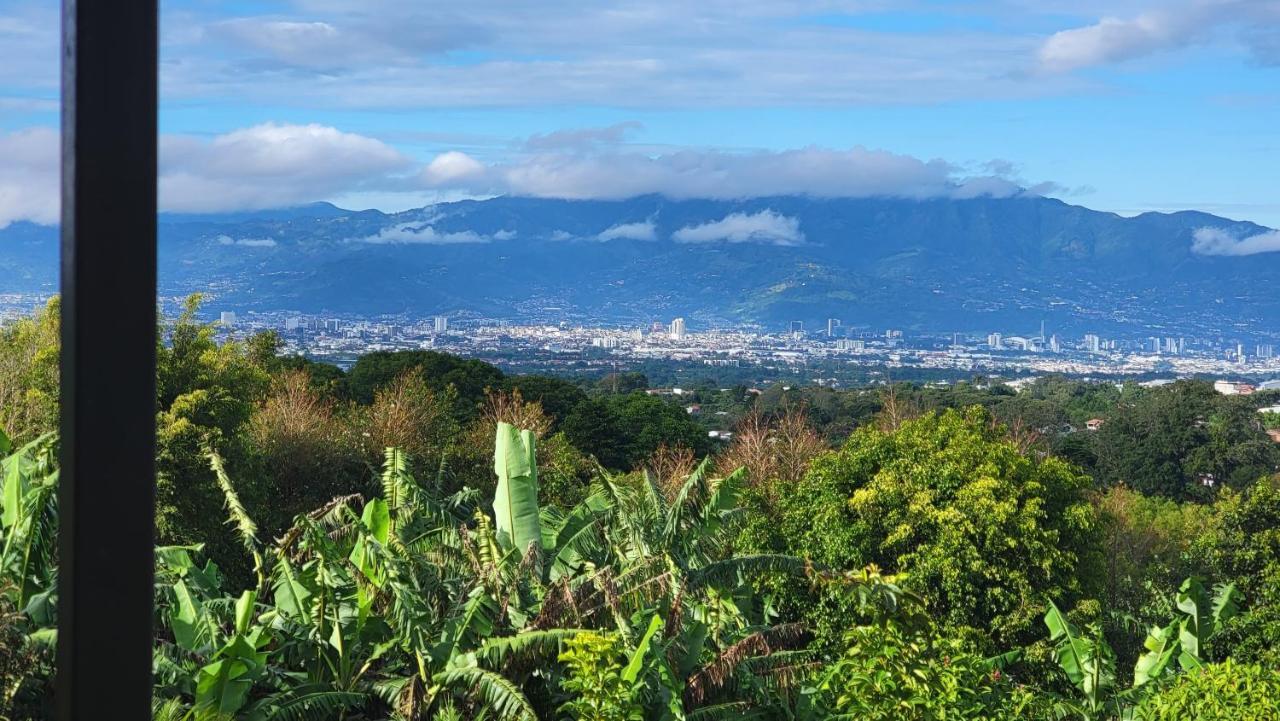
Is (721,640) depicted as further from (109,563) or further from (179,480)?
(179,480)

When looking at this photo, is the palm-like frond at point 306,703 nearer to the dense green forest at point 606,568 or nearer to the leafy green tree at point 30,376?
the dense green forest at point 606,568

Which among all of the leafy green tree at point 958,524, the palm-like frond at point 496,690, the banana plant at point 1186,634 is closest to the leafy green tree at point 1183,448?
the leafy green tree at point 958,524

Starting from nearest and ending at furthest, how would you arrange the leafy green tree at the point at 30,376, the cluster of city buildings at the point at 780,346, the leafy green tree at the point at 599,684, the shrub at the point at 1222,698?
the leafy green tree at the point at 599,684, the shrub at the point at 1222,698, the leafy green tree at the point at 30,376, the cluster of city buildings at the point at 780,346

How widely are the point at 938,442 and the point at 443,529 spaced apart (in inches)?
351

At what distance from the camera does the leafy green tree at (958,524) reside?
12.5 m

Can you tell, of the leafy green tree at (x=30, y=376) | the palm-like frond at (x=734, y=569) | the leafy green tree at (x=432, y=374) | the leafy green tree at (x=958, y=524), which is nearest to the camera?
the palm-like frond at (x=734, y=569)

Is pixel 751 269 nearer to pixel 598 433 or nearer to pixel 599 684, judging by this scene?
pixel 598 433

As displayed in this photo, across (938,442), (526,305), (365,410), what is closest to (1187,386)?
(938,442)

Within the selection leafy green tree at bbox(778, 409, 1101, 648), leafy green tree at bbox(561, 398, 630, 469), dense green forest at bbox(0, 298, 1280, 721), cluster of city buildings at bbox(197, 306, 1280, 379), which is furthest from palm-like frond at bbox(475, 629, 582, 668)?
cluster of city buildings at bbox(197, 306, 1280, 379)

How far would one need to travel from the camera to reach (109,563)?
1165 mm

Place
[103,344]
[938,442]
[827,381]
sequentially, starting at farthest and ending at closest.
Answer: [827,381]
[938,442]
[103,344]

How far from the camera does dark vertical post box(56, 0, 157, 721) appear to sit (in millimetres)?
1146

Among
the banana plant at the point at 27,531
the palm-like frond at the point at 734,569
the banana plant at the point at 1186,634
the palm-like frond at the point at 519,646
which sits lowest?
the banana plant at the point at 1186,634

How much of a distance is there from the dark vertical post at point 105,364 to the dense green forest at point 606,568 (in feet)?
9.87
